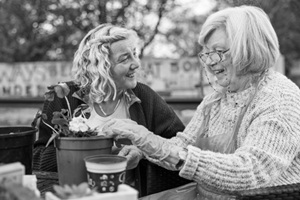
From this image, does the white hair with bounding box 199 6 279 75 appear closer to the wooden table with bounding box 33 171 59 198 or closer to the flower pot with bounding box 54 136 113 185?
the flower pot with bounding box 54 136 113 185

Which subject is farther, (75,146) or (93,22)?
(93,22)

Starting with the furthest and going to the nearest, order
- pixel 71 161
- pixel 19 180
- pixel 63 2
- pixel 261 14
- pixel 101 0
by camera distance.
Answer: pixel 63 2, pixel 101 0, pixel 261 14, pixel 71 161, pixel 19 180

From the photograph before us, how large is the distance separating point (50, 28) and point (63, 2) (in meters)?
3.22

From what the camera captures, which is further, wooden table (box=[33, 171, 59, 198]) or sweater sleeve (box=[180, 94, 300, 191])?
wooden table (box=[33, 171, 59, 198])

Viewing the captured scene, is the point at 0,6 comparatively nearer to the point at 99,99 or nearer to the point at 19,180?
the point at 99,99

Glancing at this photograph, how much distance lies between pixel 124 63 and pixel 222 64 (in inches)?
25.3

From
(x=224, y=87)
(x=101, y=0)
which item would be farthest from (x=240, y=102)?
(x=101, y=0)

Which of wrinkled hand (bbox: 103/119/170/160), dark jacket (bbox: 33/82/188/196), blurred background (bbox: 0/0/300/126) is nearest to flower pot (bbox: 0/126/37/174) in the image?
wrinkled hand (bbox: 103/119/170/160)

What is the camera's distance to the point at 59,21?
967cm

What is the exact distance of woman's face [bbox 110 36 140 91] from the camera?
2184 mm

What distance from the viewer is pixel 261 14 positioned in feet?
5.55

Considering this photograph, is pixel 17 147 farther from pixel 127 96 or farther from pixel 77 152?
pixel 127 96

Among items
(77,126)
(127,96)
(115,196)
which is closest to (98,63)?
(127,96)

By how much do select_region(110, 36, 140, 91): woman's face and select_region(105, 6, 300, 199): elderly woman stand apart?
1.49 feet
